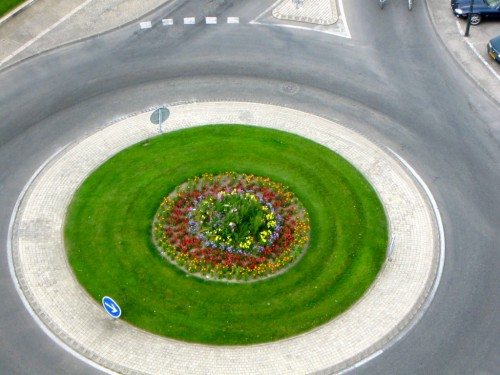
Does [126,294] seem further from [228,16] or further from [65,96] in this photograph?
[228,16]

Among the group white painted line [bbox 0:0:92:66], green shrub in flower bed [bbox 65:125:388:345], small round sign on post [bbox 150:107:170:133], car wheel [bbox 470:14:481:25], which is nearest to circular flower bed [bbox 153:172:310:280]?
green shrub in flower bed [bbox 65:125:388:345]

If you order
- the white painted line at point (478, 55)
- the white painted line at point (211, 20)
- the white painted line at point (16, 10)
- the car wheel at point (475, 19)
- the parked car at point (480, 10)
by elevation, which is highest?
the white painted line at point (16, 10)

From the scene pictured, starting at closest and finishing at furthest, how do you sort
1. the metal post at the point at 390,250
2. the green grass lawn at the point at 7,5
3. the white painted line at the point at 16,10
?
the metal post at the point at 390,250
the white painted line at the point at 16,10
the green grass lawn at the point at 7,5

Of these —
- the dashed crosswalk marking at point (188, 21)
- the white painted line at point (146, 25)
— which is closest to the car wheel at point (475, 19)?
the dashed crosswalk marking at point (188, 21)

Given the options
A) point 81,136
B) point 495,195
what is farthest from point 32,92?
point 495,195

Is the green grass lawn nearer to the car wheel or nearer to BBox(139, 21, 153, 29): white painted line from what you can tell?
BBox(139, 21, 153, 29): white painted line

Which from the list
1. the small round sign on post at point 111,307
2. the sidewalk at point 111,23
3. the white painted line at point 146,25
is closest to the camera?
the small round sign on post at point 111,307

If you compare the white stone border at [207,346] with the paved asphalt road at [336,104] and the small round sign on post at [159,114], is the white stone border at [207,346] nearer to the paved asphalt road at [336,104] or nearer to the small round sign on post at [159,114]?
the paved asphalt road at [336,104]

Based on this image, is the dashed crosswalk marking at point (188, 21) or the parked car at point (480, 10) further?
the dashed crosswalk marking at point (188, 21)
